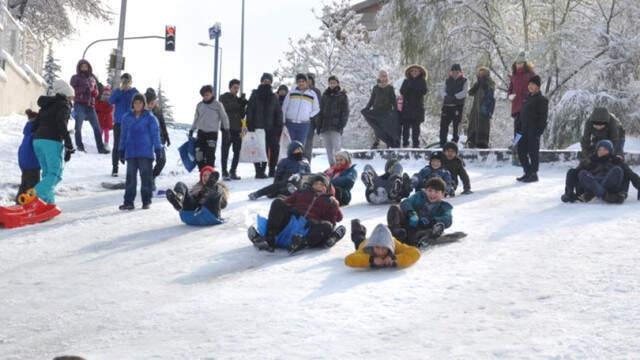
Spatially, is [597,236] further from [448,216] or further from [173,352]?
[173,352]

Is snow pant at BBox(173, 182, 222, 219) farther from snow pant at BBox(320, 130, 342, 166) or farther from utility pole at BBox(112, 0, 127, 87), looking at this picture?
utility pole at BBox(112, 0, 127, 87)

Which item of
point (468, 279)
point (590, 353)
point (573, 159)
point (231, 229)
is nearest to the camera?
point (590, 353)

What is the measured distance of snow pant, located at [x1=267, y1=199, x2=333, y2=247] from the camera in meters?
9.70

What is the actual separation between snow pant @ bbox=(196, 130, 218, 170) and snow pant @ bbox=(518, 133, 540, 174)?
5048 mm

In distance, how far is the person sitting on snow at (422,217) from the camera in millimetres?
9523

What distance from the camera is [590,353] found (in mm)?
5582

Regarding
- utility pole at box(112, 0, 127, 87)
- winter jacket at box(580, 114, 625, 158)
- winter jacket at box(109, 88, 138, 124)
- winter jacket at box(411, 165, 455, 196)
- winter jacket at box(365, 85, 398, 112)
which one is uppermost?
utility pole at box(112, 0, 127, 87)

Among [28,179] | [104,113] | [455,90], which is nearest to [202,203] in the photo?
[28,179]

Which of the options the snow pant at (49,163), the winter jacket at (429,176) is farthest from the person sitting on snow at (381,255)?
the snow pant at (49,163)

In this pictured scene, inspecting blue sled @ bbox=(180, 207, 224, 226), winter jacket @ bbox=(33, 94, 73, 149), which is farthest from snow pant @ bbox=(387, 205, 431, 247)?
winter jacket @ bbox=(33, 94, 73, 149)

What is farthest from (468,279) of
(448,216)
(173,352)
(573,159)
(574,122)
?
(574,122)

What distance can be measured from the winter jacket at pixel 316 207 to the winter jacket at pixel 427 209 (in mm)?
738

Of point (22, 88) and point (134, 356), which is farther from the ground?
point (22, 88)

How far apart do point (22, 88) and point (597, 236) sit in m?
23.4
